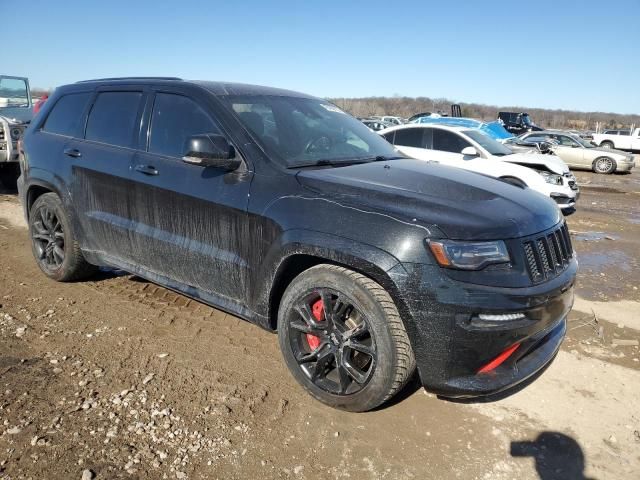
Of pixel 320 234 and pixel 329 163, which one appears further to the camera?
pixel 329 163

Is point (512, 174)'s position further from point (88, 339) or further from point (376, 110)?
point (376, 110)

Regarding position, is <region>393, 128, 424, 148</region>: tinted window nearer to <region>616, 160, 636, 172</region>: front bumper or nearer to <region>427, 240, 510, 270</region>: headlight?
<region>427, 240, 510, 270</region>: headlight

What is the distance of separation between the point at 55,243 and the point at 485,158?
7.65 m

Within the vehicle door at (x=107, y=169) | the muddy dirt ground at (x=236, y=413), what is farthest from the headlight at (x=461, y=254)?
the vehicle door at (x=107, y=169)

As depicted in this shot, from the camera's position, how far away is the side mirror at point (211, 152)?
9.82 ft

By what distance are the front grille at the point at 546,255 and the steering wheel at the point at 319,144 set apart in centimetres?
155

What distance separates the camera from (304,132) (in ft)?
11.6

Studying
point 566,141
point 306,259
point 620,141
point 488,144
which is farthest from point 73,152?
point 620,141

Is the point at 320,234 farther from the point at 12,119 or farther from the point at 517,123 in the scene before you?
the point at 517,123

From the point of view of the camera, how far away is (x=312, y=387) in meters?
2.91

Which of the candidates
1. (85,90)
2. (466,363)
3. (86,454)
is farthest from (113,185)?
(466,363)

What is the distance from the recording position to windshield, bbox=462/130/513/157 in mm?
9812

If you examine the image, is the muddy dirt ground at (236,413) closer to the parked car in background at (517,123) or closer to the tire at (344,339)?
the tire at (344,339)

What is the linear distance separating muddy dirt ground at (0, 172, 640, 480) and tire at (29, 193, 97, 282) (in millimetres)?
406
